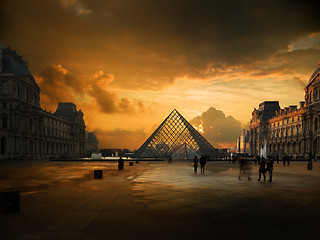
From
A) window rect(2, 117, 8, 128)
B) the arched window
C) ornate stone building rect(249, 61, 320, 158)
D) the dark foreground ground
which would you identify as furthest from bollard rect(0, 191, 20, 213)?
window rect(2, 117, 8, 128)

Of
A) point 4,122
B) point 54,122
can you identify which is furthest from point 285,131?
point 4,122

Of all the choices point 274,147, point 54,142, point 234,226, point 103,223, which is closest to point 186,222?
→ point 234,226

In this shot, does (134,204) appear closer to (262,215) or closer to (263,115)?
(262,215)

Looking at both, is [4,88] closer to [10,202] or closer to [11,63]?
[11,63]

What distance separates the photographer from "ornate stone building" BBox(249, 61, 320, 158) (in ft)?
205

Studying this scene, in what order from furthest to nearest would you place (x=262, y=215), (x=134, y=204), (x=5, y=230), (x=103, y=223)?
1. (x=134, y=204)
2. (x=262, y=215)
3. (x=103, y=223)
4. (x=5, y=230)

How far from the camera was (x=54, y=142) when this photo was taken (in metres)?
71.8

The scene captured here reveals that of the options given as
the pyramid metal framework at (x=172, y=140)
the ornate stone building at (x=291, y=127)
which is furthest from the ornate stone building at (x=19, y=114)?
the ornate stone building at (x=291, y=127)

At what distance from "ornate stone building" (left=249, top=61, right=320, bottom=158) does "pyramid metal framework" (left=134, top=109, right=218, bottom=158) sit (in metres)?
19.0

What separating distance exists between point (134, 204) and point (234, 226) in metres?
3.25

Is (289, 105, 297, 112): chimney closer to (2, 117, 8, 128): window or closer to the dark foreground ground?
(2, 117, 8, 128): window

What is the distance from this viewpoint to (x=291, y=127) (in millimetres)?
77188

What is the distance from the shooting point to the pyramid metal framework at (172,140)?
1861 inches

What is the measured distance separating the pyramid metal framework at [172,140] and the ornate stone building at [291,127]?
748 inches
